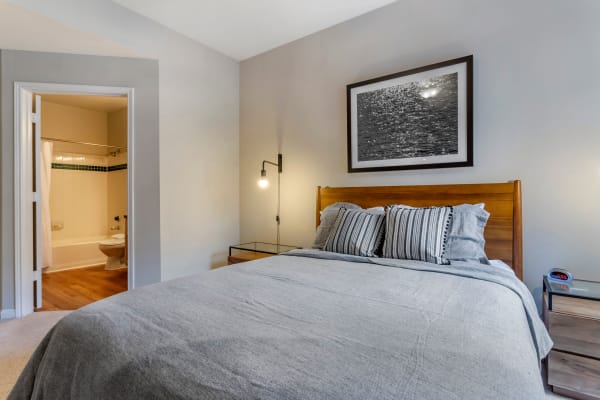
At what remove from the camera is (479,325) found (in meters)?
0.95

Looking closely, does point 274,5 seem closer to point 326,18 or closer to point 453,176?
point 326,18

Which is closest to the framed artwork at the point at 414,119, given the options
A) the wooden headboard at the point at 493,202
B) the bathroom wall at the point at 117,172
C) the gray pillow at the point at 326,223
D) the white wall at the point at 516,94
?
the white wall at the point at 516,94

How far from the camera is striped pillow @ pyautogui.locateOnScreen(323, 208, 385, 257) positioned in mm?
2051

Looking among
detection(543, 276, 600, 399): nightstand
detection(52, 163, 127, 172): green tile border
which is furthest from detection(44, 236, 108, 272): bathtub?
detection(543, 276, 600, 399): nightstand

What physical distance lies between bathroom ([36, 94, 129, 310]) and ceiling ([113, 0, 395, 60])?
190 cm

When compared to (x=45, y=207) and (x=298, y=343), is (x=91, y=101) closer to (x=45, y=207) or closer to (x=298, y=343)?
(x=45, y=207)

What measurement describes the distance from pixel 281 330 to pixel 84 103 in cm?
542

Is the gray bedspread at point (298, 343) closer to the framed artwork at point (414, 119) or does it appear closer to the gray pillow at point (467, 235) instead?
the gray pillow at point (467, 235)

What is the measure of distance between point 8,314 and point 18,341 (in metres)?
0.65

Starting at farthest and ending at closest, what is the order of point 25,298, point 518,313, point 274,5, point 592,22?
point 25,298 → point 274,5 → point 592,22 → point 518,313

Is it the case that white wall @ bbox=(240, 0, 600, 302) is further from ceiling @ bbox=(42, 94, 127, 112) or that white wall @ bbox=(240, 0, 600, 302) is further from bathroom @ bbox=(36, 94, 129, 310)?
ceiling @ bbox=(42, 94, 127, 112)

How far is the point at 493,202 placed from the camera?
6.79 feet

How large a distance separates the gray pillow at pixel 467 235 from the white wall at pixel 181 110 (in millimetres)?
2510

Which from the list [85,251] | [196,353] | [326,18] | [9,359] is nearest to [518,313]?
[196,353]
